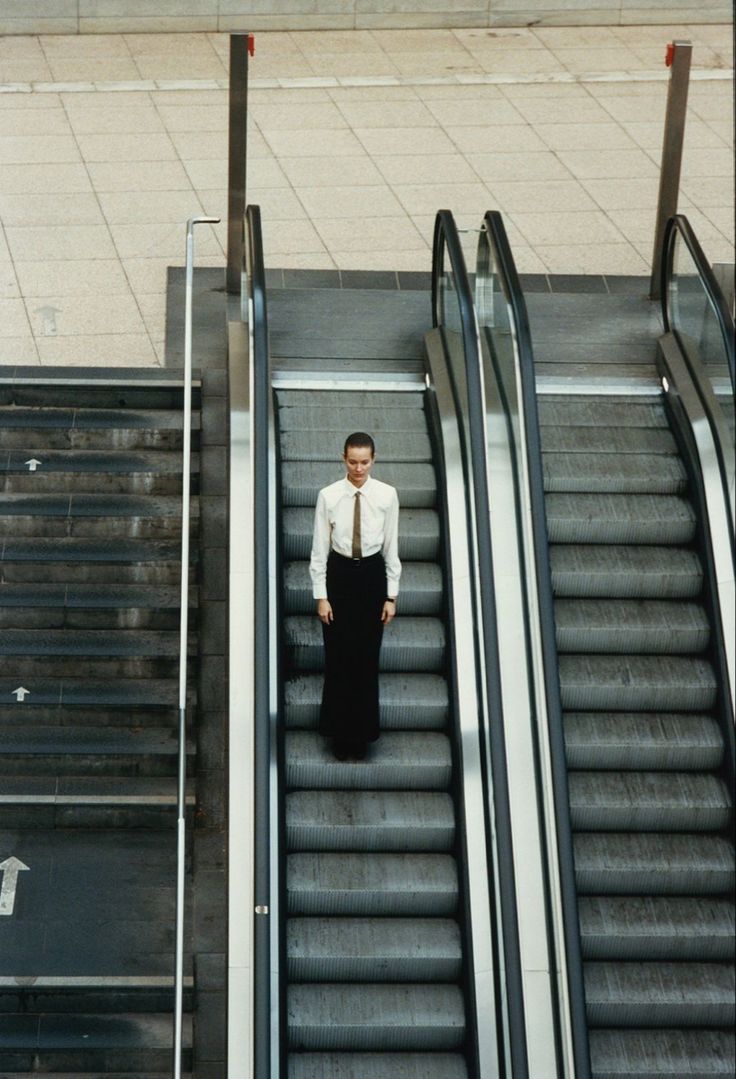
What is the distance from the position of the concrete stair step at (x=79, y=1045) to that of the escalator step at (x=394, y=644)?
1.80m

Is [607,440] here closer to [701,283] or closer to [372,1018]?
[701,283]

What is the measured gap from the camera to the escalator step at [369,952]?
24.3ft

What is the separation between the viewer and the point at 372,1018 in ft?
24.0

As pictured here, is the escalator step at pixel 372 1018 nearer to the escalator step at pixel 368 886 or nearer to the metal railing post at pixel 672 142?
the escalator step at pixel 368 886

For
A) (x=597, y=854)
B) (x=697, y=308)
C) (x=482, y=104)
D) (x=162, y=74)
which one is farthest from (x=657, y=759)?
(x=162, y=74)

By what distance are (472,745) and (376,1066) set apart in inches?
58.6

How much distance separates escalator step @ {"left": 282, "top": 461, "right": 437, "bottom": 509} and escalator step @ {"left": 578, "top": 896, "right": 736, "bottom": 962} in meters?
2.30

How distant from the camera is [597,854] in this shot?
778cm

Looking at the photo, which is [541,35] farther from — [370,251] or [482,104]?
[370,251]

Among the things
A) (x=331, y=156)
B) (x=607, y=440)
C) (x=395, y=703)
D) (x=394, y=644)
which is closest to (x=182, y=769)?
(x=395, y=703)

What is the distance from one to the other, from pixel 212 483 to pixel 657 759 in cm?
301

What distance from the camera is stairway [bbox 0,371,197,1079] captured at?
7773 millimetres

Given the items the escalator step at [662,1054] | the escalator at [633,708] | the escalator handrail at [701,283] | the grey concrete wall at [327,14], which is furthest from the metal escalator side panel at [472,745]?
the grey concrete wall at [327,14]

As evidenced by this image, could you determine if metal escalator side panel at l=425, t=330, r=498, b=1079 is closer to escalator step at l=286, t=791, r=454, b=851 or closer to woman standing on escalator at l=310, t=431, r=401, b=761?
escalator step at l=286, t=791, r=454, b=851
